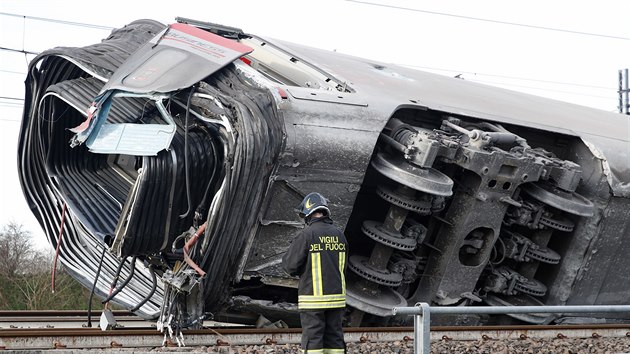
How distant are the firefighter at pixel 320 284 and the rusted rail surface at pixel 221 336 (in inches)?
47.5

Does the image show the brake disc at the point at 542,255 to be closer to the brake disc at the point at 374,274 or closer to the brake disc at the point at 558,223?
the brake disc at the point at 558,223

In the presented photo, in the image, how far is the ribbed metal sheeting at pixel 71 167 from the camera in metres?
8.30

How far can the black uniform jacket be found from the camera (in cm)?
542

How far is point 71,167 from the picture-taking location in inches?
354

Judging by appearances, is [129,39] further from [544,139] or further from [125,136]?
[544,139]

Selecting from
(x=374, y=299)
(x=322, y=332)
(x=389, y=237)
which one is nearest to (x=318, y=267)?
(x=322, y=332)

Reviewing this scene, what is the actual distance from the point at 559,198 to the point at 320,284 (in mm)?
3817

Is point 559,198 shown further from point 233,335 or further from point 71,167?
point 71,167

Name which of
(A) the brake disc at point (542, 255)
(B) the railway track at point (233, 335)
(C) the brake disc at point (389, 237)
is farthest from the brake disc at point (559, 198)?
(C) the brake disc at point (389, 237)

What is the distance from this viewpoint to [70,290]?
1659 cm

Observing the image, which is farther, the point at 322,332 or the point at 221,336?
the point at 221,336

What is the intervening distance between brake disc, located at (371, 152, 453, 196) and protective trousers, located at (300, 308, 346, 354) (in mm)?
2031

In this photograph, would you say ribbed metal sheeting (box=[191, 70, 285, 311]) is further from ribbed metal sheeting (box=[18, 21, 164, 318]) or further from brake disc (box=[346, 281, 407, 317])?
ribbed metal sheeting (box=[18, 21, 164, 318])

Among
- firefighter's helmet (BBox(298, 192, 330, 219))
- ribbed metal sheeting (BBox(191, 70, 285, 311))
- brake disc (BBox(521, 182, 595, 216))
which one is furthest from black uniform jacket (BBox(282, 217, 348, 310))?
brake disc (BBox(521, 182, 595, 216))
